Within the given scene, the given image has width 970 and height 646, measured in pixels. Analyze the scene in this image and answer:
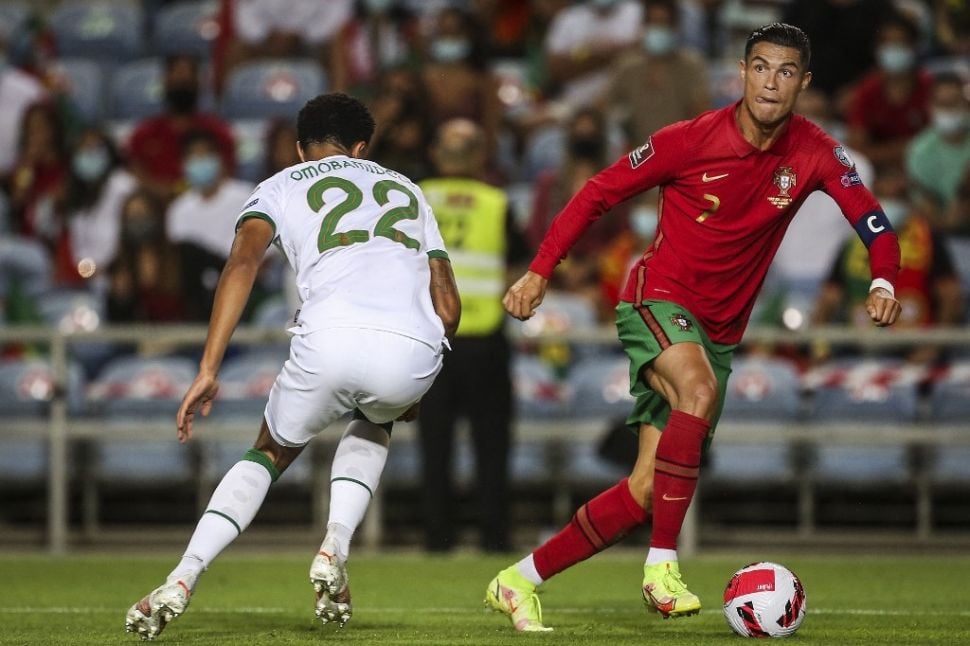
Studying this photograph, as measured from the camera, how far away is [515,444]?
11258 mm

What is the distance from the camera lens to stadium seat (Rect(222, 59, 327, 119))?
580 inches

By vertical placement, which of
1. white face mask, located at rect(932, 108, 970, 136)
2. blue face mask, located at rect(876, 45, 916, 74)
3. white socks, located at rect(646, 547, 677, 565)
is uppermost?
blue face mask, located at rect(876, 45, 916, 74)

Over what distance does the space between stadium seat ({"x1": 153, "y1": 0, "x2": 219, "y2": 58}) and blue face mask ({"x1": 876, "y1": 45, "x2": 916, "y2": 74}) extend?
6.05m

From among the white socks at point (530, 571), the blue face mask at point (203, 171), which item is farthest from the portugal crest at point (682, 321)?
the blue face mask at point (203, 171)

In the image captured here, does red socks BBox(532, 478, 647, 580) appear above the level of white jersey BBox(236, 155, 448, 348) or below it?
below

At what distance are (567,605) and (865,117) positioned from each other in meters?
6.45

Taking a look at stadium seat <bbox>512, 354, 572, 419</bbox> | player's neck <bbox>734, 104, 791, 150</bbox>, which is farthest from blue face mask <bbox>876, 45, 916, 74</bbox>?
player's neck <bbox>734, 104, 791, 150</bbox>

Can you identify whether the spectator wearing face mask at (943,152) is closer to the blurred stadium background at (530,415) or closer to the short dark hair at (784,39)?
the blurred stadium background at (530,415)

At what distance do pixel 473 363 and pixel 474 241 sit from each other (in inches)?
29.2

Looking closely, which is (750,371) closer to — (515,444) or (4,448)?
(515,444)

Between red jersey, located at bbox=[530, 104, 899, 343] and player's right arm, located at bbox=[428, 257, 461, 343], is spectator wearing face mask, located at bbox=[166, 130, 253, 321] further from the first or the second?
red jersey, located at bbox=[530, 104, 899, 343]

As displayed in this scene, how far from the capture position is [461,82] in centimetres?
1313

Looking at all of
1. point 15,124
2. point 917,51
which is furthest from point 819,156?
point 15,124

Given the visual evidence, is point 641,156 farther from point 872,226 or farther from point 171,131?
point 171,131
